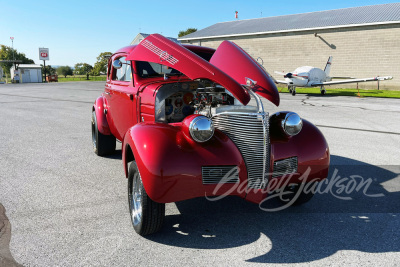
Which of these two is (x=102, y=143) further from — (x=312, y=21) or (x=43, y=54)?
(x=43, y=54)

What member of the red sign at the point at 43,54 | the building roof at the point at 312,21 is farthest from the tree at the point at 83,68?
the building roof at the point at 312,21

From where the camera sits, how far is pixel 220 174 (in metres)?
2.95

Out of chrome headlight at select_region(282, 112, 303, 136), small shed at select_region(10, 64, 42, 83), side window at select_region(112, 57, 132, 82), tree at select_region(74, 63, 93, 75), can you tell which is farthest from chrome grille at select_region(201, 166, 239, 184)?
tree at select_region(74, 63, 93, 75)

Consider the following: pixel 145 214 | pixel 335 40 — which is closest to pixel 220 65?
pixel 145 214

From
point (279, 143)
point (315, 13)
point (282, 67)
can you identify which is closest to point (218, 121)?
point (279, 143)

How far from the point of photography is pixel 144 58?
3.89m

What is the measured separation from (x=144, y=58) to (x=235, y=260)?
7.94ft

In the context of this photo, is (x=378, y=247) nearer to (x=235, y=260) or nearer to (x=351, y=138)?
(x=235, y=260)

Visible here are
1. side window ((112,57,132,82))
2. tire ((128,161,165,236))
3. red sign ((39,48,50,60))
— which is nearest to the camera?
tire ((128,161,165,236))

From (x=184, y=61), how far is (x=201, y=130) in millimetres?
898

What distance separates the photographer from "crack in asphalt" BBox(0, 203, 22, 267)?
2.66 m

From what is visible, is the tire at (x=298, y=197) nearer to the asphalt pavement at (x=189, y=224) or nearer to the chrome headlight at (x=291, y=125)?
the asphalt pavement at (x=189, y=224)

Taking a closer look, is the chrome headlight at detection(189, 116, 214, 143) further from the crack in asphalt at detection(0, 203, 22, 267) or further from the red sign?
the red sign

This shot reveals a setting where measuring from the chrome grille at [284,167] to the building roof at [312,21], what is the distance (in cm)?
2852
